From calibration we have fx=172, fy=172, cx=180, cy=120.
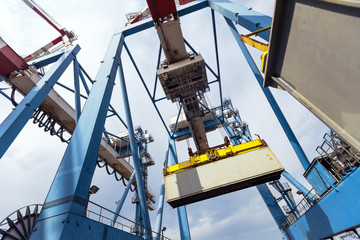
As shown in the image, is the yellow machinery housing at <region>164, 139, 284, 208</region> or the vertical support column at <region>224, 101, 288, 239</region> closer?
the yellow machinery housing at <region>164, 139, 284, 208</region>

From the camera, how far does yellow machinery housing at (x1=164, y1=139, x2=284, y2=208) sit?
7.51 m

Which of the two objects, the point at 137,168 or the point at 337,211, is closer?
the point at 337,211

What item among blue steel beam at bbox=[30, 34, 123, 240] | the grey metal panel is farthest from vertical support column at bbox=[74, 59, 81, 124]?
the grey metal panel

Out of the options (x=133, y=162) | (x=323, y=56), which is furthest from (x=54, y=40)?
(x=323, y=56)

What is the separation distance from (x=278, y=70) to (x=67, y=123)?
13.7 metres

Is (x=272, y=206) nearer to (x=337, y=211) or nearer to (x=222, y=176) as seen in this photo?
(x=222, y=176)

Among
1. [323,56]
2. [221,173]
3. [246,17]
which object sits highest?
[246,17]

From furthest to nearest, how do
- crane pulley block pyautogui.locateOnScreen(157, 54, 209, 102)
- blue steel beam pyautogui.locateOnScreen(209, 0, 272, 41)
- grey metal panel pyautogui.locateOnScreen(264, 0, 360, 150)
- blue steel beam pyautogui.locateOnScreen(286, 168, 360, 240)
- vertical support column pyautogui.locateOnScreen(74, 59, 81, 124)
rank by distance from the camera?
crane pulley block pyautogui.locateOnScreen(157, 54, 209, 102), vertical support column pyautogui.locateOnScreen(74, 59, 81, 124), blue steel beam pyautogui.locateOnScreen(209, 0, 272, 41), blue steel beam pyautogui.locateOnScreen(286, 168, 360, 240), grey metal panel pyautogui.locateOnScreen(264, 0, 360, 150)

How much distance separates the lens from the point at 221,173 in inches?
308

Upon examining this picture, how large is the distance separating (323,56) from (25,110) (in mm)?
8996

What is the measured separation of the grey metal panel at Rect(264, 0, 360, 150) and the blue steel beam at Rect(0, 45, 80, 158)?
8.20 meters

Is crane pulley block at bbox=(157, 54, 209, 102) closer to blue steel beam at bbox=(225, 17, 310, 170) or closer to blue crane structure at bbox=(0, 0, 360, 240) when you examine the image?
blue crane structure at bbox=(0, 0, 360, 240)

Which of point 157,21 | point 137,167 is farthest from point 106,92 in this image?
point 157,21

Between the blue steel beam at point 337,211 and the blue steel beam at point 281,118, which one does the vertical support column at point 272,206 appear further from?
the blue steel beam at point 281,118
